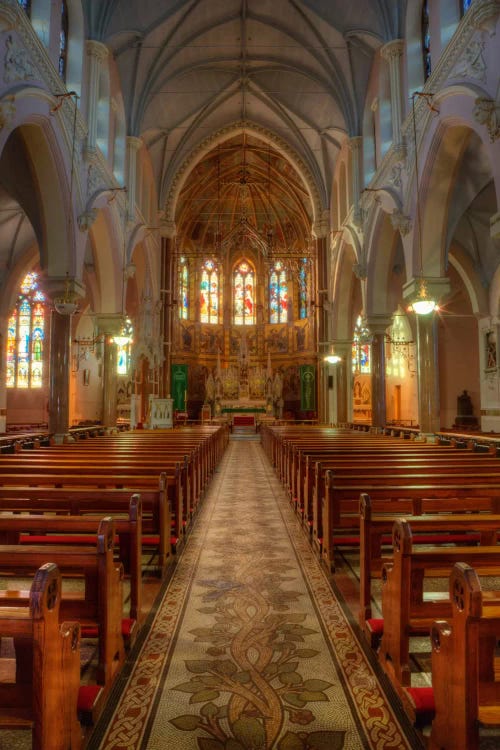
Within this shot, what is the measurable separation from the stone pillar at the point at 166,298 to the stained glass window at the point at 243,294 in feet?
32.2

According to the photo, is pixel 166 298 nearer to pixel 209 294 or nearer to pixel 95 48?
pixel 209 294

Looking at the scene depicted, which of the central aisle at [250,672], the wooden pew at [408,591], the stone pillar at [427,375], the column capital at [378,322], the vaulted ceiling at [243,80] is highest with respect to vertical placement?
the vaulted ceiling at [243,80]

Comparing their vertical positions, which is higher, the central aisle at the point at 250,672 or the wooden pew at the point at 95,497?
the wooden pew at the point at 95,497

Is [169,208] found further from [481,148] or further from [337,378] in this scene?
[481,148]

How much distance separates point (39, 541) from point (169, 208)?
23019 mm

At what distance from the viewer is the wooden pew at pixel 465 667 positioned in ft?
5.99

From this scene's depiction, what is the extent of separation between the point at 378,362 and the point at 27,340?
17.1 metres

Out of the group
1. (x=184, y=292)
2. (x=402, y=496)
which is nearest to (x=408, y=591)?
(x=402, y=496)

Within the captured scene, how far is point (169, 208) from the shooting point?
25406 millimetres

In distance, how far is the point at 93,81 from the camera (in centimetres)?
1355

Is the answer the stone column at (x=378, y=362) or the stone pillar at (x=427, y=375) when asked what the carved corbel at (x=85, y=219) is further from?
the stone column at (x=378, y=362)

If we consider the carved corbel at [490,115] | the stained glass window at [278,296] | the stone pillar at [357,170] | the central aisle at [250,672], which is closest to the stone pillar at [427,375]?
the carved corbel at [490,115]

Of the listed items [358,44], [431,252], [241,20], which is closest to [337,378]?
[431,252]

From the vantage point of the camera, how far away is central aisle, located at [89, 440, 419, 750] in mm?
2412
